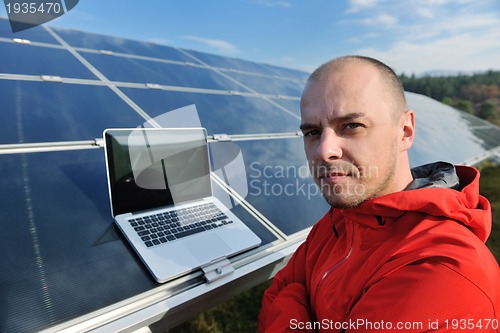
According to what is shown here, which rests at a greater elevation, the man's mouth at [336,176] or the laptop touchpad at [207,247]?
the man's mouth at [336,176]

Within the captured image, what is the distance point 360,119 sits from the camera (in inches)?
49.8

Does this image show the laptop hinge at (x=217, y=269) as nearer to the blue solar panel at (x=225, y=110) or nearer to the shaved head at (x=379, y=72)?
the shaved head at (x=379, y=72)

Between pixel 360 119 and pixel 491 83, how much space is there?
58316mm

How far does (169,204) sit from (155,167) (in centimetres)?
24

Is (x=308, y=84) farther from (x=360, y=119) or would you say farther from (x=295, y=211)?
(x=295, y=211)

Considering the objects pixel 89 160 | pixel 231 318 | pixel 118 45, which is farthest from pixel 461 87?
pixel 89 160

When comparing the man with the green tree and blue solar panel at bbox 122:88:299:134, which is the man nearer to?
blue solar panel at bbox 122:88:299:134

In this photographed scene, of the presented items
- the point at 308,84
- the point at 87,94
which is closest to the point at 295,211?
the point at 308,84

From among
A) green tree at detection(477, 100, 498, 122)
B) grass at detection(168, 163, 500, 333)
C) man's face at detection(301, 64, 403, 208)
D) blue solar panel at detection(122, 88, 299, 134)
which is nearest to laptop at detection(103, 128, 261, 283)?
man's face at detection(301, 64, 403, 208)

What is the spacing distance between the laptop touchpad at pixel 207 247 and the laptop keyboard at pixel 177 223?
0.06 meters

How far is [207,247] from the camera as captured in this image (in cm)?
164

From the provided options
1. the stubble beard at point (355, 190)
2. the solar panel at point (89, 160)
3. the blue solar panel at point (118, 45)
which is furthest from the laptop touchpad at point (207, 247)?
the blue solar panel at point (118, 45)

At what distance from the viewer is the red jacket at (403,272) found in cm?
92

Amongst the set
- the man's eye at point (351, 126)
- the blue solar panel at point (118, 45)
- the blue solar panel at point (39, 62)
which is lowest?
the man's eye at point (351, 126)
